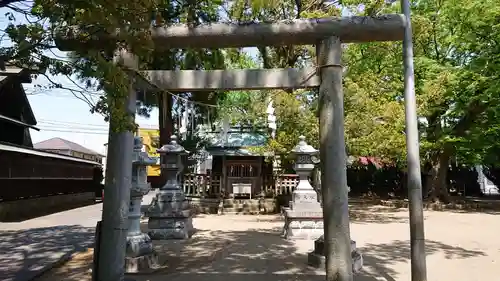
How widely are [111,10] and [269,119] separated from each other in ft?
42.1

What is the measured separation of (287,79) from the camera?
5527 millimetres

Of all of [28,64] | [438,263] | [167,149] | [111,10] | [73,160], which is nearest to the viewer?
[111,10]

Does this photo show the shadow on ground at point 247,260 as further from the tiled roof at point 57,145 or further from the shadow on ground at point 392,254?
the tiled roof at point 57,145

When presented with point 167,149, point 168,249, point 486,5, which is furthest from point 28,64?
point 486,5

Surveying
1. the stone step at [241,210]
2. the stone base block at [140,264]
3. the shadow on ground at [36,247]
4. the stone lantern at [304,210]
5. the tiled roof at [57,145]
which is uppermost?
the tiled roof at [57,145]

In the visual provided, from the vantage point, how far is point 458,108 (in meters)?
18.7

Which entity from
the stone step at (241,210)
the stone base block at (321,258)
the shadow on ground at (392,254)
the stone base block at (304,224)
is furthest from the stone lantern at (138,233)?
the stone step at (241,210)

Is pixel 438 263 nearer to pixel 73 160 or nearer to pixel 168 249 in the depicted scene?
pixel 168 249

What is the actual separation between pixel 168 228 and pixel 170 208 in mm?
576

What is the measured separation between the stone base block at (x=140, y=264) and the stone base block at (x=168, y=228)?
373cm

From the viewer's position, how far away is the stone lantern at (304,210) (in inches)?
427

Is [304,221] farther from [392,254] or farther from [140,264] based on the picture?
[140,264]

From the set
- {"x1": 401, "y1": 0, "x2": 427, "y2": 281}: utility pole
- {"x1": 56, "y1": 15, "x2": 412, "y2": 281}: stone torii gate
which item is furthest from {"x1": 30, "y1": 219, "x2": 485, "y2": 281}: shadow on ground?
{"x1": 56, "y1": 15, "x2": 412, "y2": 281}: stone torii gate

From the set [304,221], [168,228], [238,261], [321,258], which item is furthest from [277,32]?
[168,228]
